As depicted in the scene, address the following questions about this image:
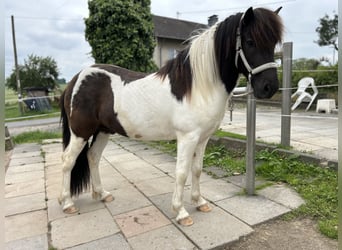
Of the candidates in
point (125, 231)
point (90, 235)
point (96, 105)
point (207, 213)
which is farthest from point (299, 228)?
point (96, 105)

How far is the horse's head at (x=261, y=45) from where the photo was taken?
1.71m

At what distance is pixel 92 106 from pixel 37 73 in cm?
1843

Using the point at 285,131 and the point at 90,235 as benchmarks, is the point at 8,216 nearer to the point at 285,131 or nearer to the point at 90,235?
the point at 90,235

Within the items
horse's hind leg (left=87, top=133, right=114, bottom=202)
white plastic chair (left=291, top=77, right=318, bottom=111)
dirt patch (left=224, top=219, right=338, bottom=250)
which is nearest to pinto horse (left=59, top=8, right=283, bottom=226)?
horse's hind leg (left=87, top=133, right=114, bottom=202)

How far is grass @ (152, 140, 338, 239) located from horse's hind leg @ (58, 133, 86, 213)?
1.75 m

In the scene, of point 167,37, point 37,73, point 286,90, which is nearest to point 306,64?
point 286,90

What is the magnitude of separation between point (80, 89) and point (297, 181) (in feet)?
7.68

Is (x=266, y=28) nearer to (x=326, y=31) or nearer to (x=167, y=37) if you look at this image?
(x=167, y=37)

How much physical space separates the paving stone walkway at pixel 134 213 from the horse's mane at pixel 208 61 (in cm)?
102

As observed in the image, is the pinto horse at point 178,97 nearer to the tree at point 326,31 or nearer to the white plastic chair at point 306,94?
the white plastic chair at point 306,94

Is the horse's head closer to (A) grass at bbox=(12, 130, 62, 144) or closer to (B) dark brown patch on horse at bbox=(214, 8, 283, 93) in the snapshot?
(B) dark brown patch on horse at bbox=(214, 8, 283, 93)

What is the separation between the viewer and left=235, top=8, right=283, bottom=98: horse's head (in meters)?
1.71

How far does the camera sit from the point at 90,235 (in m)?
1.98

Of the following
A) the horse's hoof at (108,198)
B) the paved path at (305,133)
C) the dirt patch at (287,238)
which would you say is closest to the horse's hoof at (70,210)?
the horse's hoof at (108,198)
